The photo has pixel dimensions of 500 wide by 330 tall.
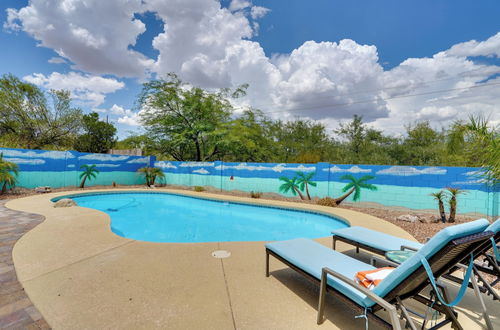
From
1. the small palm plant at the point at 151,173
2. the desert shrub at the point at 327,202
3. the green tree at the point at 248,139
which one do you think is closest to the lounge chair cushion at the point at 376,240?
the desert shrub at the point at 327,202

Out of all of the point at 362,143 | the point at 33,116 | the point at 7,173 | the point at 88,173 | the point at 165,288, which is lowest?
the point at 165,288

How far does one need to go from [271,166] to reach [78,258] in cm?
869

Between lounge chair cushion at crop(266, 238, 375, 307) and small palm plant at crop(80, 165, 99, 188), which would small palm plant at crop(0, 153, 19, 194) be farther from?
lounge chair cushion at crop(266, 238, 375, 307)

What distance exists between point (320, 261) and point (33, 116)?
81.1 ft

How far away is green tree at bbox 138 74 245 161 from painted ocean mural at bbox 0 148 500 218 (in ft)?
6.75

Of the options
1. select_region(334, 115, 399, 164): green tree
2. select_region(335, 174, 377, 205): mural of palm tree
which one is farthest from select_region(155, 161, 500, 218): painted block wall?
select_region(334, 115, 399, 164): green tree

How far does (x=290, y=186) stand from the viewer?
1054 centimetres

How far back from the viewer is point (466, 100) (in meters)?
13.1

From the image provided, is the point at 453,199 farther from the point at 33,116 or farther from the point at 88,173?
the point at 33,116

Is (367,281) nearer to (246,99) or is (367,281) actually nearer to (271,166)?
(271,166)

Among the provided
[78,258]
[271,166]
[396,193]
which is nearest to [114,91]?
[271,166]

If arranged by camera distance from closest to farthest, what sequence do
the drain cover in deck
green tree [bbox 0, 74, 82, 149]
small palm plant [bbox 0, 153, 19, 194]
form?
the drain cover in deck < small palm plant [bbox 0, 153, 19, 194] < green tree [bbox 0, 74, 82, 149]

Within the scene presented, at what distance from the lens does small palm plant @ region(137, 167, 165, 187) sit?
47.2 feet

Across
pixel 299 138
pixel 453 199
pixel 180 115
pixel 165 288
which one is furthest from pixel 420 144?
pixel 165 288
